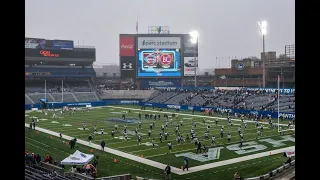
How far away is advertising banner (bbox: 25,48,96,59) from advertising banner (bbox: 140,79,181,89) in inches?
552

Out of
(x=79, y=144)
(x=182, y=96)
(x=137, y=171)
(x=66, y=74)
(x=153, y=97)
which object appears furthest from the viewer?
(x=66, y=74)

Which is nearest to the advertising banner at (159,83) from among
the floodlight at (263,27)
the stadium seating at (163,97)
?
the stadium seating at (163,97)

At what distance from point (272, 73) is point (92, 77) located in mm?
42041

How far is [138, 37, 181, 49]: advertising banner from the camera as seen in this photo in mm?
83312

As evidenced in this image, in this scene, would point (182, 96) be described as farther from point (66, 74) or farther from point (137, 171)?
point (137, 171)

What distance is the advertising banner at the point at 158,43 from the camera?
83.3 metres

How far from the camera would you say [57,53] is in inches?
3278

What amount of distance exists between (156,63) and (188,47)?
8.92m

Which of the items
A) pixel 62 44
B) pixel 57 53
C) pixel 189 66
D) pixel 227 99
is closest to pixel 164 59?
pixel 189 66

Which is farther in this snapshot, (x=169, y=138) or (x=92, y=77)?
(x=92, y=77)

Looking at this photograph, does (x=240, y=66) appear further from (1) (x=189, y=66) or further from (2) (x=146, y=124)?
(2) (x=146, y=124)

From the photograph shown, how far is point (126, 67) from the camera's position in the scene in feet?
275
